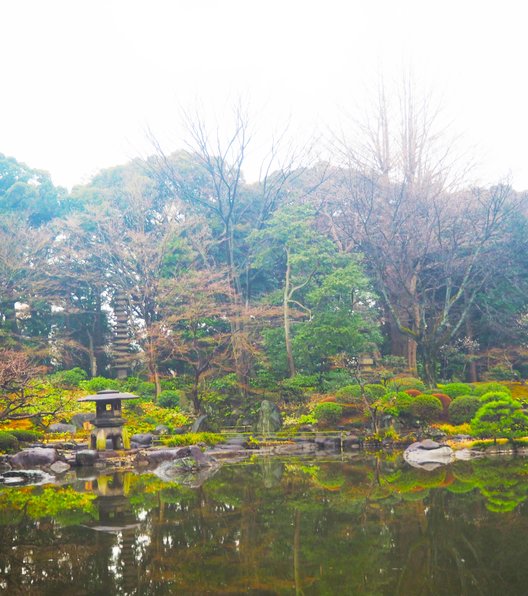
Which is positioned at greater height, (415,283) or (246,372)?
(415,283)

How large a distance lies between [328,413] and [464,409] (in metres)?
3.97

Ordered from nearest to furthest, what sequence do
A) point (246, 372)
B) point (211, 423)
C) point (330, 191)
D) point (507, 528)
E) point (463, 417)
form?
point (507, 528), point (463, 417), point (211, 423), point (246, 372), point (330, 191)

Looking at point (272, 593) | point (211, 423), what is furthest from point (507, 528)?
point (211, 423)

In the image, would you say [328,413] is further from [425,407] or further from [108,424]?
[108,424]

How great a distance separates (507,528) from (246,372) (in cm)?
1756

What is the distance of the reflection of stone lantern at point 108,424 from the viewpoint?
16297 millimetres

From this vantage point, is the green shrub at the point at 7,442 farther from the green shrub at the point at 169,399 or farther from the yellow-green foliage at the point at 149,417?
the green shrub at the point at 169,399

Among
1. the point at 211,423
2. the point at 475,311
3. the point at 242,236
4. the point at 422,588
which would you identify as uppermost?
the point at 242,236

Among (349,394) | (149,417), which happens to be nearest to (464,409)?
(349,394)

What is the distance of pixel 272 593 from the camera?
4.72 m

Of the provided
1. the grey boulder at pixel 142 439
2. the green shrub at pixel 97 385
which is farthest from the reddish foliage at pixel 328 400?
the green shrub at pixel 97 385

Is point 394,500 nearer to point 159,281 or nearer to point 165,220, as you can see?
point 159,281

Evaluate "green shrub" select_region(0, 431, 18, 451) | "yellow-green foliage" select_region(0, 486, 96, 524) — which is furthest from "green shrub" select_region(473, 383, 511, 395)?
"green shrub" select_region(0, 431, 18, 451)

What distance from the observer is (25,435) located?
664 inches
